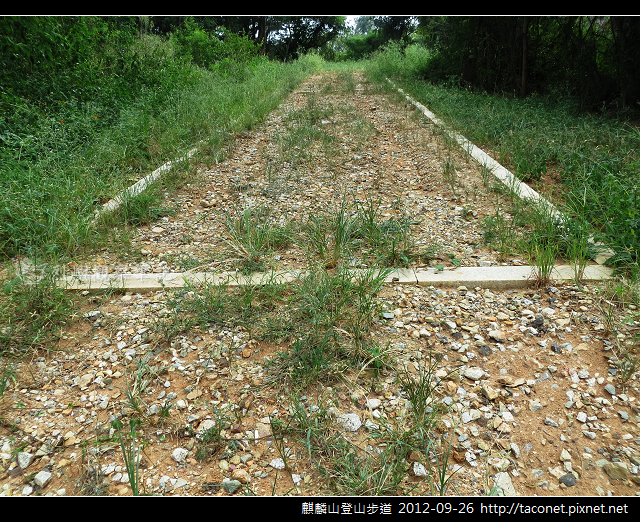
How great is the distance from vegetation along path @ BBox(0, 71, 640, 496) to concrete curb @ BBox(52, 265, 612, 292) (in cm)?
5

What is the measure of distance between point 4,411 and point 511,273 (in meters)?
2.88

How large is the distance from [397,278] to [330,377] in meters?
0.97

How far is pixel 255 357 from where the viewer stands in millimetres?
2156

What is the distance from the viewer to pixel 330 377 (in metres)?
1.99

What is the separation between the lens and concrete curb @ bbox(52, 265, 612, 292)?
266 centimetres

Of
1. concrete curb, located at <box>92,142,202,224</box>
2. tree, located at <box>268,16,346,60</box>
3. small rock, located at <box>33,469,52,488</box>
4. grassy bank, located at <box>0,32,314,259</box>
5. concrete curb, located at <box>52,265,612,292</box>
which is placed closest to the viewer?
small rock, located at <box>33,469,52,488</box>

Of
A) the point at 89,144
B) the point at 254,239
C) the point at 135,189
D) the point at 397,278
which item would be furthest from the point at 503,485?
the point at 89,144

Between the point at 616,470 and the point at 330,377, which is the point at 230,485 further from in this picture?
the point at 616,470

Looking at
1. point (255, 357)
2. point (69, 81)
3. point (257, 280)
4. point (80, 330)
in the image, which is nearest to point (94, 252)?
point (80, 330)

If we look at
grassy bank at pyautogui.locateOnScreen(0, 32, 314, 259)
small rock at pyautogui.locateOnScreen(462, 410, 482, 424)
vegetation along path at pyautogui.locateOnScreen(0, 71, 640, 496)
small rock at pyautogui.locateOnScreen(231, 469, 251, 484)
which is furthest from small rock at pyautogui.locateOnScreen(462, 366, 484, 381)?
grassy bank at pyautogui.locateOnScreen(0, 32, 314, 259)

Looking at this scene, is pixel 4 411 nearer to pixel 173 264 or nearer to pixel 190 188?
pixel 173 264

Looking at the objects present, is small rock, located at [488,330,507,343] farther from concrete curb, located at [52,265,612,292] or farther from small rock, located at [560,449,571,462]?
small rock, located at [560,449,571,462]

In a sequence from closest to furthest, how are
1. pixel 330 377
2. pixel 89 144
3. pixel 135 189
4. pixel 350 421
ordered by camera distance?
pixel 350 421
pixel 330 377
pixel 135 189
pixel 89 144

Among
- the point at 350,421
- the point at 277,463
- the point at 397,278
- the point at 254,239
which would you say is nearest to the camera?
the point at 277,463
